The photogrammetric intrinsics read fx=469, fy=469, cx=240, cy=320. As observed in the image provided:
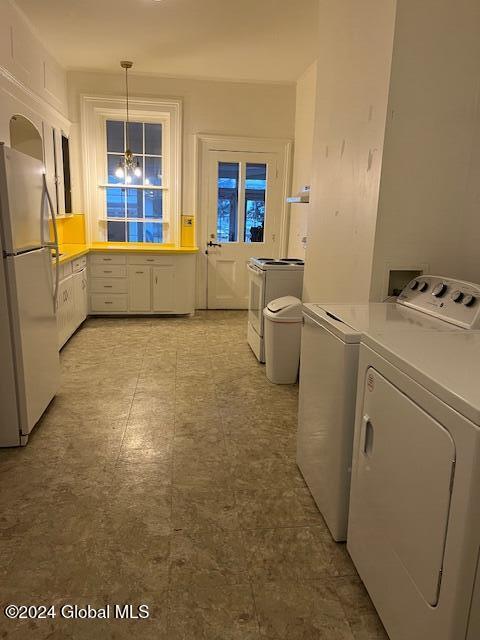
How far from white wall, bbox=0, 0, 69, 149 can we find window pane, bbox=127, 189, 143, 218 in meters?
Answer: 1.08

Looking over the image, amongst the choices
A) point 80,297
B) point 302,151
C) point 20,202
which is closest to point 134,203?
point 80,297

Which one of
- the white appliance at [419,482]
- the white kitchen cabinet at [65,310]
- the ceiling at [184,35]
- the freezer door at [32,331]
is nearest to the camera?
the white appliance at [419,482]

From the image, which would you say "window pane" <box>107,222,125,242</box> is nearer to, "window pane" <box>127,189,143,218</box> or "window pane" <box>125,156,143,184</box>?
"window pane" <box>127,189,143,218</box>

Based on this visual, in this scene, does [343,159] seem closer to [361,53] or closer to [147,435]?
[361,53]

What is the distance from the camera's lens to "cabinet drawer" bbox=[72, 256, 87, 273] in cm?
480

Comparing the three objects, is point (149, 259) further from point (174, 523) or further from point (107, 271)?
point (174, 523)

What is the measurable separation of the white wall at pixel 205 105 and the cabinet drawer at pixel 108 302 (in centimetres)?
118

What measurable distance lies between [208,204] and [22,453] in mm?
4225

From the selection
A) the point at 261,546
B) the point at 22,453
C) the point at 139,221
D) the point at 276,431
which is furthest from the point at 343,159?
the point at 139,221

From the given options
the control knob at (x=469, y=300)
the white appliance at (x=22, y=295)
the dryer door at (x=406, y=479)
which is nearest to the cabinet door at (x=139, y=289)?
the white appliance at (x=22, y=295)

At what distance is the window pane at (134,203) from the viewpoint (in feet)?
19.6

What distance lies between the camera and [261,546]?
6.22 feet

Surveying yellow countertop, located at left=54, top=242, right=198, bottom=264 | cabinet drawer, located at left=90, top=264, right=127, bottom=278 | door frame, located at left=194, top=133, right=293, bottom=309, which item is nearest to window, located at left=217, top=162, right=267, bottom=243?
door frame, located at left=194, top=133, right=293, bottom=309

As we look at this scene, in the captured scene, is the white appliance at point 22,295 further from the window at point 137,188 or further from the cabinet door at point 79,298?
the window at point 137,188
